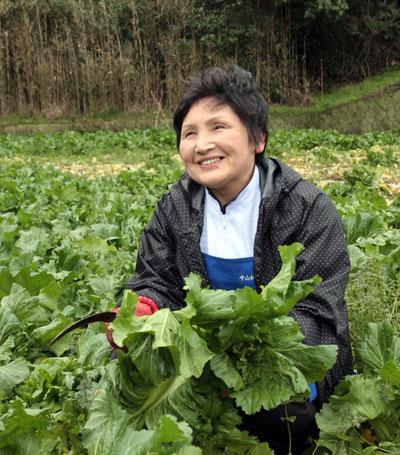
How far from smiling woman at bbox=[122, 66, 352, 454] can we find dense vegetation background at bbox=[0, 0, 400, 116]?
52.0 feet

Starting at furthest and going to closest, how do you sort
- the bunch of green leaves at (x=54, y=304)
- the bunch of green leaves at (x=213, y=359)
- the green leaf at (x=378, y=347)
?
the green leaf at (x=378, y=347)
the bunch of green leaves at (x=54, y=304)
the bunch of green leaves at (x=213, y=359)

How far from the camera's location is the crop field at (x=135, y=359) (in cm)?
181

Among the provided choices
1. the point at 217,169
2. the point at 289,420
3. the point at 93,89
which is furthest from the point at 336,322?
the point at 93,89

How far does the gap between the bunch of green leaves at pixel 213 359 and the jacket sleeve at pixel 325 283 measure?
31 cm

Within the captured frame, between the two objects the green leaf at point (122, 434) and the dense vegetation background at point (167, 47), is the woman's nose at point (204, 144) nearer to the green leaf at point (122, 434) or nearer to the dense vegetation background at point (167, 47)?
the green leaf at point (122, 434)

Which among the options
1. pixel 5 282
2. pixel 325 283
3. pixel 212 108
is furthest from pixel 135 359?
pixel 5 282

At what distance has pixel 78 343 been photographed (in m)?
2.87

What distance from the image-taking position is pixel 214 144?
8.09 feet

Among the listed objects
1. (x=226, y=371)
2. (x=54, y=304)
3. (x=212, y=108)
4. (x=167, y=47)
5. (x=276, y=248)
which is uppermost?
(x=167, y=47)

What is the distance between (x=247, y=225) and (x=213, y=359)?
763 mm

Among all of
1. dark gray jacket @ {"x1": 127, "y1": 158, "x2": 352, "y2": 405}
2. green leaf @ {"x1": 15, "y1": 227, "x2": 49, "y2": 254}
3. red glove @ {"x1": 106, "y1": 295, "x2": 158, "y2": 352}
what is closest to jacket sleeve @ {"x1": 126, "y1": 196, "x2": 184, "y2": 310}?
dark gray jacket @ {"x1": 127, "y1": 158, "x2": 352, "y2": 405}

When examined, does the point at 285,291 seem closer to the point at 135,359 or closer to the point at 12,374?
the point at 135,359

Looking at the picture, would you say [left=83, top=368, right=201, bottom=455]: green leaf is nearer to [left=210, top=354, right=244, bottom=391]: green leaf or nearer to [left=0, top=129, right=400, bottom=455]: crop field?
[left=0, top=129, right=400, bottom=455]: crop field

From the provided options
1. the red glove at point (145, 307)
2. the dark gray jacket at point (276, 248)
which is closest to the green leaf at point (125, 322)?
the red glove at point (145, 307)
